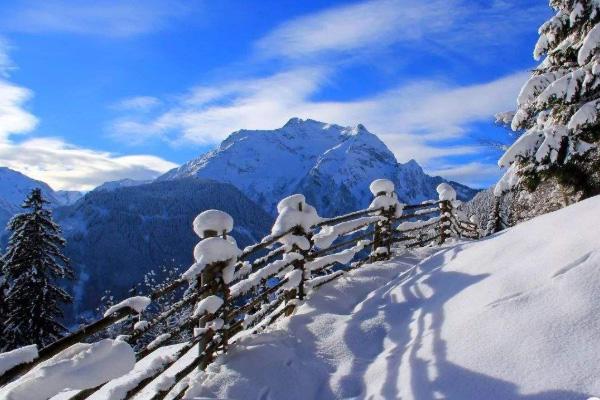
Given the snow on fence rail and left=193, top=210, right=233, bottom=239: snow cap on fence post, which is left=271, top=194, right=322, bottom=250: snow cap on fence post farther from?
left=193, top=210, right=233, bottom=239: snow cap on fence post

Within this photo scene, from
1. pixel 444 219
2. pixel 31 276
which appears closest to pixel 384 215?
pixel 444 219

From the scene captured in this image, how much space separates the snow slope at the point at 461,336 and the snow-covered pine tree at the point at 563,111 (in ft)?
11.5

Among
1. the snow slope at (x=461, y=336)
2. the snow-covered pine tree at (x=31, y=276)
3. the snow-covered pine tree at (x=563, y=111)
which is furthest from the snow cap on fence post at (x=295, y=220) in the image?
the snow-covered pine tree at (x=31, y=276)

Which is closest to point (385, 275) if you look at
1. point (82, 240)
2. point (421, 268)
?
point (421, 268)

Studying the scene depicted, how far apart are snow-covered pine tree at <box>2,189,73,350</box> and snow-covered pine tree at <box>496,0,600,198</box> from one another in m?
18.6

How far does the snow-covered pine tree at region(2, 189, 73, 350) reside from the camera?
20.6 meters

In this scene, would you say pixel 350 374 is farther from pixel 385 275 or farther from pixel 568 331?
pixel 385 275

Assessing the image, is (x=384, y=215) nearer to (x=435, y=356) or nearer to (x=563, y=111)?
(x=563, y=111)

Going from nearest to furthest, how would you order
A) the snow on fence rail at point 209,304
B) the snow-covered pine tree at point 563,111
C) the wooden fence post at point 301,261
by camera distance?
the snow on fence rail at point 209,304 → the wooden fence post at point 301,261 → the snow-covered pine tree at point 563,111

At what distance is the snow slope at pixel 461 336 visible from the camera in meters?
4.02

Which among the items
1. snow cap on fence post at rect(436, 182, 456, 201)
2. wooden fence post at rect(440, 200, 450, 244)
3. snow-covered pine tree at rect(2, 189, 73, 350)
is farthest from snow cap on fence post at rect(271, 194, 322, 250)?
snow-covered pine tree at rect(2, 189, 73, 350)

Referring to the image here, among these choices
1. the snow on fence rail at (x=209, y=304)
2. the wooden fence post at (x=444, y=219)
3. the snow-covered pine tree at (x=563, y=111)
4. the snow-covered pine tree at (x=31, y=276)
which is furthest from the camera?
the snow-covered pine tree at (x=31, y=276)

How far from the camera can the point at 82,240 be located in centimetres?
19400

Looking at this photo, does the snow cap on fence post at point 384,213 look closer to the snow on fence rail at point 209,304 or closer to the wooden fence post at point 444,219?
the snow on fence rail at point 209,304
